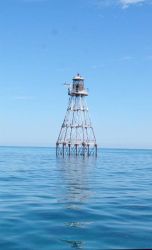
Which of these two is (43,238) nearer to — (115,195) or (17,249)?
(17,249)

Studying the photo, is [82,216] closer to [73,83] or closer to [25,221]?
[25,221]

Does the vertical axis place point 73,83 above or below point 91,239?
above

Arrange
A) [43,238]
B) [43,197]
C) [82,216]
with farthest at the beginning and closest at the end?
[43,197], [82,216], [43,238]

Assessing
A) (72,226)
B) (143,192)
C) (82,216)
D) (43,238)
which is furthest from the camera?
(143,192)

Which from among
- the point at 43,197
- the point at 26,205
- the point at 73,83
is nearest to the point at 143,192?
the point at 43,197

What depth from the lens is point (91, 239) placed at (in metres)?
14.0

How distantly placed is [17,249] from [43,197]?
11768 millimetres

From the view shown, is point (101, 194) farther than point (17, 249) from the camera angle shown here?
Yes

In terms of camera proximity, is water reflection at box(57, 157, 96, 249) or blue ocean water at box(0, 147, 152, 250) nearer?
blue ocean water at box(0, 147, 152, 250)

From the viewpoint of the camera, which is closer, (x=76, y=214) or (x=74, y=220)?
(x=74, y=220)

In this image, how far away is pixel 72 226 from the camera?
Result: 16000 mm

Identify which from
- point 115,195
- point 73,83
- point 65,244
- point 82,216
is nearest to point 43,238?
point 65,244

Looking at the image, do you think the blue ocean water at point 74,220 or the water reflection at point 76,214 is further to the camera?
the water reflection at point 76,214

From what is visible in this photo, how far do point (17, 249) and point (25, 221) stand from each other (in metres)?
4.03
